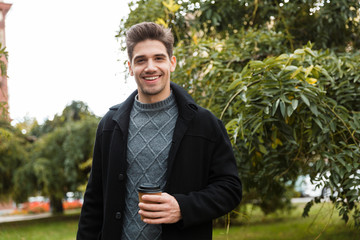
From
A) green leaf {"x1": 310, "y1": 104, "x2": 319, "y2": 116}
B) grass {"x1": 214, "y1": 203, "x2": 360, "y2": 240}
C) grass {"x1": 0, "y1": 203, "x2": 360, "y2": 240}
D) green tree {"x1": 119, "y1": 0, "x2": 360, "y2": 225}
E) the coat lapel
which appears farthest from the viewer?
grass {"x1": 214, "y1": 203, "x2": 360, "y2": 240}

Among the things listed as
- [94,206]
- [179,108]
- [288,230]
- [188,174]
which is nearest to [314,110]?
[179,108]

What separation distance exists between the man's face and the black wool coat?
13 centimetres

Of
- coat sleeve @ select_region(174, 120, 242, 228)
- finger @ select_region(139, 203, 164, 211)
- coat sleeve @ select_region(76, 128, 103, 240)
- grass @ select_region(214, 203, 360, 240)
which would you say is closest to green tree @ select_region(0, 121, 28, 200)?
grass @ select_region(214, 203, 360, 240)

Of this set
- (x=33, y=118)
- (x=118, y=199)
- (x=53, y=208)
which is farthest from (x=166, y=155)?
(x=53, y=208)

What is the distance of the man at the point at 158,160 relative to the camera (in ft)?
5.54

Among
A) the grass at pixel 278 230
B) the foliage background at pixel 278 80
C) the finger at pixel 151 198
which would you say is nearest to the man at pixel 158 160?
the finger at pixel 151 198

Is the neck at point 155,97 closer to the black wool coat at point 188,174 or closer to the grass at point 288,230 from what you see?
the black wool coat at point 188,174

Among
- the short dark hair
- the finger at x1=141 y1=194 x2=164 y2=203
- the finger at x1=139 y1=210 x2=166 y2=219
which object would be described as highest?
the short dark hair

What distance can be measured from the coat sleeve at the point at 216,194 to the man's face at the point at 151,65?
320mm

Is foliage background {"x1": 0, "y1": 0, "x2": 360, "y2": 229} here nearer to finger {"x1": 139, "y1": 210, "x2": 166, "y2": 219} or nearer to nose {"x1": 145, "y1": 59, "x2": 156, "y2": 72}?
nose {"x1": 145, "y1": 59, "x2": 156, "y2": 72}

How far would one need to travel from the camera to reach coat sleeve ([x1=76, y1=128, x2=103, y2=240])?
6.26 feet

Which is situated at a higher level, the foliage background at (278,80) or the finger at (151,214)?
the foliage background at (278,80)

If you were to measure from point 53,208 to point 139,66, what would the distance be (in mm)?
15630

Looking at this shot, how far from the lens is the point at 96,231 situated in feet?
6.31
